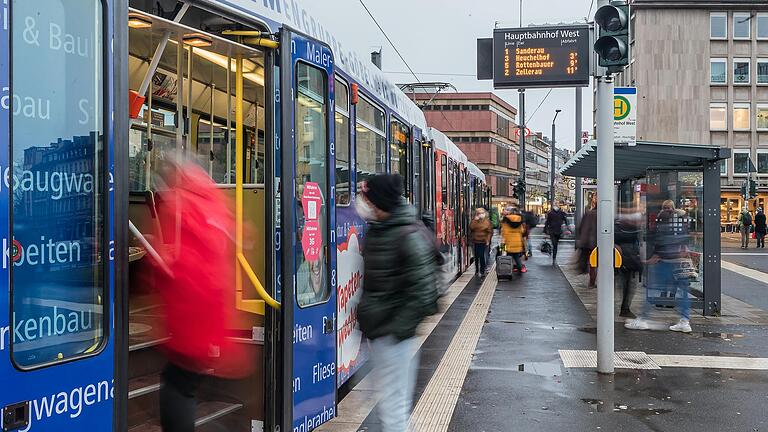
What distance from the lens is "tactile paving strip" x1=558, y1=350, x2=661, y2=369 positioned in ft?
27.3

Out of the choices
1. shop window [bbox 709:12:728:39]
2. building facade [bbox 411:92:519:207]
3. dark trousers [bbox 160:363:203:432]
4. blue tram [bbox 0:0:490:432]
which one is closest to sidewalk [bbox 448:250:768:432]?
blue tram [bbox 0:0:490:432]

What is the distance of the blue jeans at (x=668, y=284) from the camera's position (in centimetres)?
1048

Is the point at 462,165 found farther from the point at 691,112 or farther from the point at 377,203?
the point at 691,112

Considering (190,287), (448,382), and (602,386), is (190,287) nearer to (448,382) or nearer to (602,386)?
(448,382)

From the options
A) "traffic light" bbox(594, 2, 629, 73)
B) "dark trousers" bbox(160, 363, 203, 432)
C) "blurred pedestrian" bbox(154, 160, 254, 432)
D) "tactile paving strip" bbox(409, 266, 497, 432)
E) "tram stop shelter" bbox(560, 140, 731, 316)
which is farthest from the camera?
"tram stop shelter" bbox(560, 140, 731, 316)

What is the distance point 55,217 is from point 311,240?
2.27m

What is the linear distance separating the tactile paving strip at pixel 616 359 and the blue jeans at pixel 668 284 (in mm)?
1796

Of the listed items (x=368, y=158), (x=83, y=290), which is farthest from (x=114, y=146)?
(x=368, y=158)

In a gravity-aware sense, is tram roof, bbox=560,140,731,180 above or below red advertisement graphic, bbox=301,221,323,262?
above

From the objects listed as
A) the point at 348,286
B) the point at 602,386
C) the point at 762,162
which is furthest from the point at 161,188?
the point at 762,162

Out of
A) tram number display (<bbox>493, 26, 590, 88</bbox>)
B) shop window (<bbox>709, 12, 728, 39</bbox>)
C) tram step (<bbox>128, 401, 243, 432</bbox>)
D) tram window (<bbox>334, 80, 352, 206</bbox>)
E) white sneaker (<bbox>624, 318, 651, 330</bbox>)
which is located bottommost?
white sneaker (<bbox>624, 318, 651, 330</bbox>)

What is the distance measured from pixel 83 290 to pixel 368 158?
4.42m

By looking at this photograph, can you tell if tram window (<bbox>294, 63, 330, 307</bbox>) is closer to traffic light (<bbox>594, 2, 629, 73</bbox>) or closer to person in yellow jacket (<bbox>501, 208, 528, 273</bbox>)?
traffic light (<bbox>594, 2, 629, 73</bbox>)

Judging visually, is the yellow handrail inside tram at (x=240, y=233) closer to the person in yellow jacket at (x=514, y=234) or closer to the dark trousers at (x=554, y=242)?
the person in yellow jacket at (x=514, y=234)
